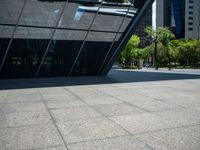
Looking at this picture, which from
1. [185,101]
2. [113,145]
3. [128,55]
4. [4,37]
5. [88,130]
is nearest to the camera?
[113,145]

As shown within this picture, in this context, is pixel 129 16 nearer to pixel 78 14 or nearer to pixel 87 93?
pixel 78 14

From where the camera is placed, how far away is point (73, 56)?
1956 centimetres

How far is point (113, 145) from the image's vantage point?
4539 millimetres

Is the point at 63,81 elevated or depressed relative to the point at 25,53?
depressed

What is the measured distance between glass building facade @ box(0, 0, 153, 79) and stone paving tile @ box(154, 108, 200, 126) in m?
11.9

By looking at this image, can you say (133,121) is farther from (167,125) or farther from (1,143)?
(1,143)

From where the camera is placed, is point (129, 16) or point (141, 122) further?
point (129, 16)

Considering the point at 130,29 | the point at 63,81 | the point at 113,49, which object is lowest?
the point at 63,81

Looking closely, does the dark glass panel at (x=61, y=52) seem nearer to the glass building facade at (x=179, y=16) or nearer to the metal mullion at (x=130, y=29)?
the metal mullion at (x=130, y=29)

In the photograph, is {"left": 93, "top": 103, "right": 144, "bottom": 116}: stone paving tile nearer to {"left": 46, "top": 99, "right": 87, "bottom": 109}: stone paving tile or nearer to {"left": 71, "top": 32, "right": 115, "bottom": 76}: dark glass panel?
{"left": 46, "top": 99, "right": 87, "bottom": 109}: stone paving tile

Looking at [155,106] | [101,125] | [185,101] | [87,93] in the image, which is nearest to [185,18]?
[87,93]

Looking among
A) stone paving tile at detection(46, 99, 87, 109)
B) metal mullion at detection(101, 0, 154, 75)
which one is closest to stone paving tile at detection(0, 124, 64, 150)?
stone paving tile at detection(46, 99, 87, 109)

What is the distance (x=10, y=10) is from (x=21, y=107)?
9.37 metres

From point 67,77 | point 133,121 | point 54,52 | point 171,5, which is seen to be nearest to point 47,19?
point 54,52
